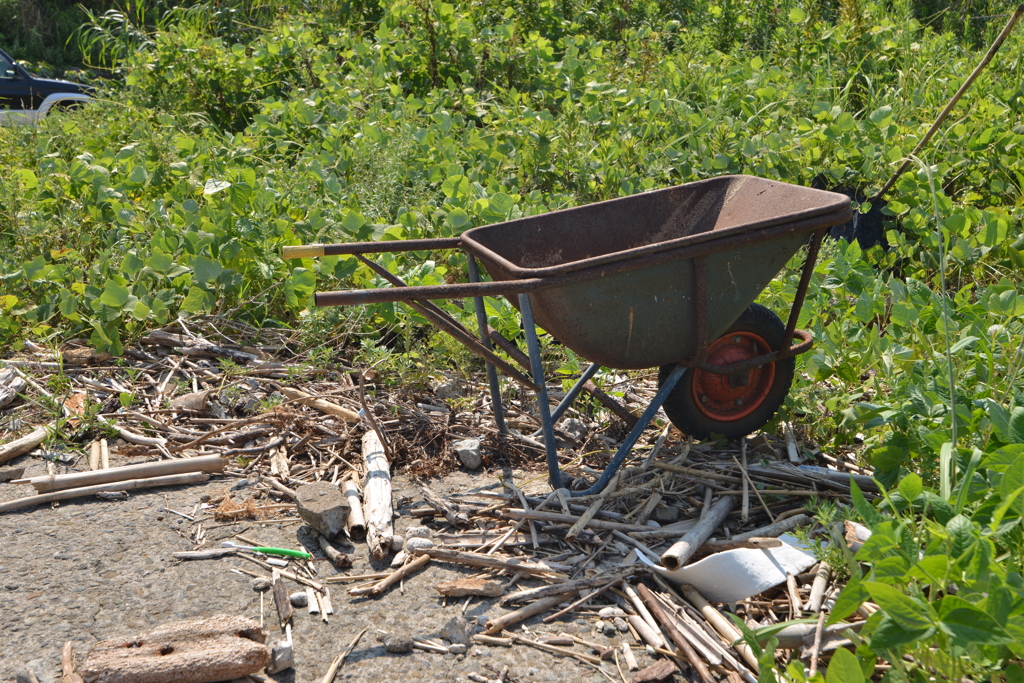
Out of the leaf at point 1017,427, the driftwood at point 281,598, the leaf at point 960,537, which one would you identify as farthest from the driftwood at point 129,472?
the leaf at point 1017,427

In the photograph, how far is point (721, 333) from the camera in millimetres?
2545

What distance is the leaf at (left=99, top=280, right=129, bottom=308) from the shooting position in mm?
3209

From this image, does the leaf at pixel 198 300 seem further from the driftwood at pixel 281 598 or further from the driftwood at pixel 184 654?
the driftwood at pixel 184 654

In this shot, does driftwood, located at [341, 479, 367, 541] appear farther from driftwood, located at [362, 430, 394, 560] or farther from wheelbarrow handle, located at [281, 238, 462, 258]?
wheelbarrow handle, located at [281, 238, 462, 258]

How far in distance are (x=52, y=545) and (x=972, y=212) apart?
3575mm

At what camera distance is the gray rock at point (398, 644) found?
1.90 m

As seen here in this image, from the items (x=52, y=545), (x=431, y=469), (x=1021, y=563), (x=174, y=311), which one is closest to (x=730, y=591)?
(x=1021, y=563)

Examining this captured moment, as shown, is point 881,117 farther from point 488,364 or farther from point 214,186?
point 214,186

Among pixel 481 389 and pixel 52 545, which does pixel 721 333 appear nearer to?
pixel 481 389

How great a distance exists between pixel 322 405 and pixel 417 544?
2.98 ft

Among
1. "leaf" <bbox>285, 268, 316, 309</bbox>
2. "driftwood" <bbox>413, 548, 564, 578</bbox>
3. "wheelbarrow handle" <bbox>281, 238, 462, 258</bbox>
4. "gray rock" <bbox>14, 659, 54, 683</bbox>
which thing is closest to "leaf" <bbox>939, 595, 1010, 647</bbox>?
"driftwood" <bbox>413, 548, 564, 578</bbox>

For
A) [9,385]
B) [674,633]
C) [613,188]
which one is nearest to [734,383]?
[674,633]

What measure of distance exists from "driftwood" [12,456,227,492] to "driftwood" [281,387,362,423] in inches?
16.4

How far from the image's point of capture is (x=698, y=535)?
223 centimetres
